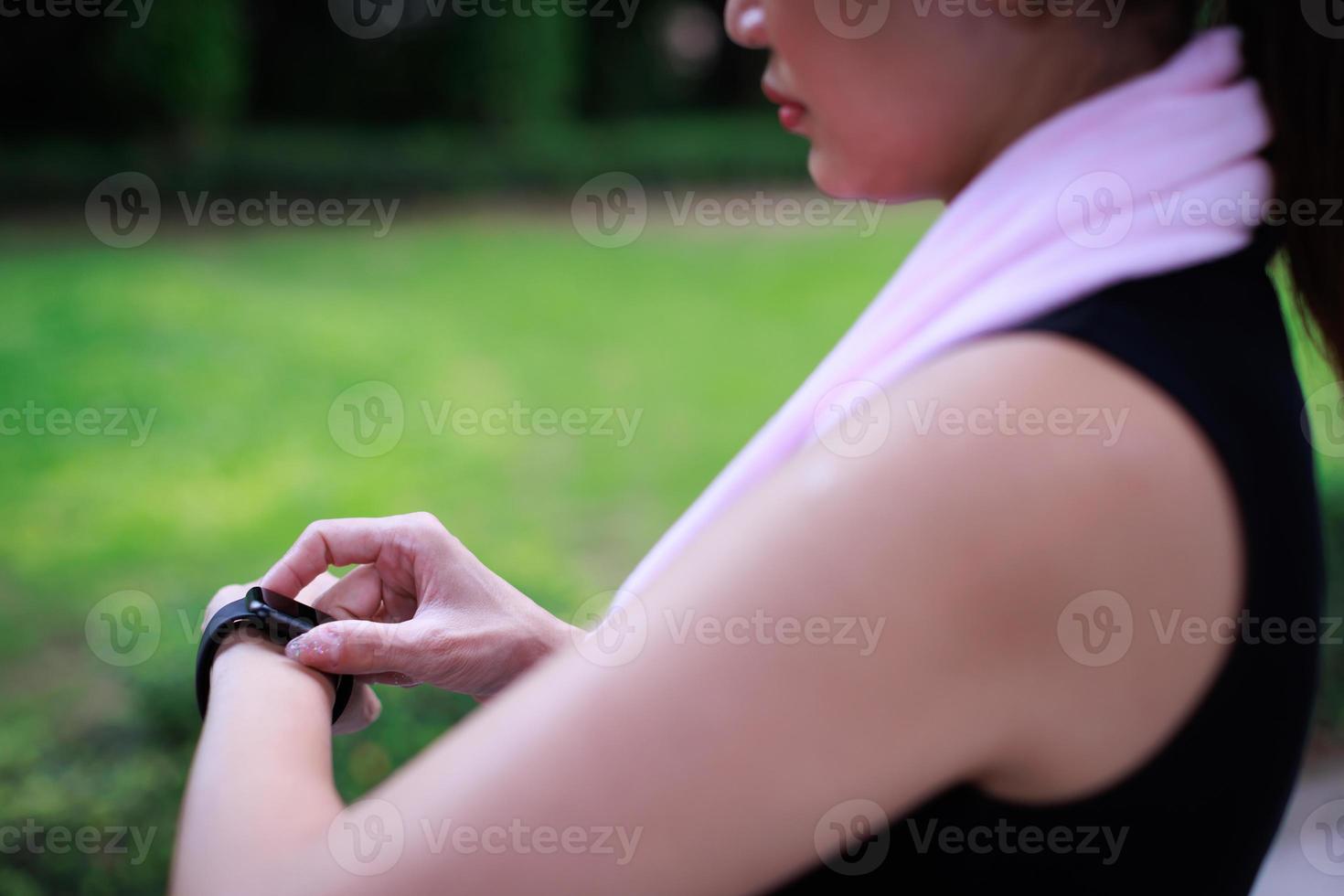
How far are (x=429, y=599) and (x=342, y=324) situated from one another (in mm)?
9067

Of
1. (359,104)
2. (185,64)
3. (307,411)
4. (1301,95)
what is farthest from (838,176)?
(359,104)

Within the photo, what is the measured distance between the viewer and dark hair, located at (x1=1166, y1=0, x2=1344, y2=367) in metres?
1.01

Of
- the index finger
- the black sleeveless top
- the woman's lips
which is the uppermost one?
the woman's lips

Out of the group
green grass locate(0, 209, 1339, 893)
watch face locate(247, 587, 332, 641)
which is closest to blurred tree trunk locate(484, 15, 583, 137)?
green grass locate(0, 209, 1339, 893)

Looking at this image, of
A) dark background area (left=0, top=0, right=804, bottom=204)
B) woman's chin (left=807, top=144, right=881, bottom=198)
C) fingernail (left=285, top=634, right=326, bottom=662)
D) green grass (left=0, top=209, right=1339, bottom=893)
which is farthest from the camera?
dark background area (left=0, top=0, right=804, bottom=204)

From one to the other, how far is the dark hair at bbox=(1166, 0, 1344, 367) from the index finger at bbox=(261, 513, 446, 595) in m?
0.89

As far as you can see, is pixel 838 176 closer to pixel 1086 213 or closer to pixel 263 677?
pixel 1086 213

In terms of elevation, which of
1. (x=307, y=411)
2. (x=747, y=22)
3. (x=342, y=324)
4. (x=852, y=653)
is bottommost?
(x=852, y=653)

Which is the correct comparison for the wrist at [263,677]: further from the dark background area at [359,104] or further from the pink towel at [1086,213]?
the dark background area at [359,104]

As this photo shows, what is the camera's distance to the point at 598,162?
15445mm

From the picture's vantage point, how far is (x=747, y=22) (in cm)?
112

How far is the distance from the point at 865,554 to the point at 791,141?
55.3 feet

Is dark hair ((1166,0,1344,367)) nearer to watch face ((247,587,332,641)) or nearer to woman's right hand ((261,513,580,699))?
woman's right hand ((261,513,580,699))

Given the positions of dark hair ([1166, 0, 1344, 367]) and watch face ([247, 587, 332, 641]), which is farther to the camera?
watch face ([247, 587, 332, 641])
